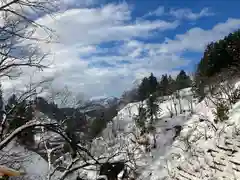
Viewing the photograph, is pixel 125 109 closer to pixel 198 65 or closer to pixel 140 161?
pixel 198 65

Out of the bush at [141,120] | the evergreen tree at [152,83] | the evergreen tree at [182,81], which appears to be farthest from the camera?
the evergreen tree at [152,83]

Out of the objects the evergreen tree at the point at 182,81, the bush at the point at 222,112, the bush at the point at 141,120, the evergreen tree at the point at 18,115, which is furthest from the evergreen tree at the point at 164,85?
the evergreen tree at the point at 18,115

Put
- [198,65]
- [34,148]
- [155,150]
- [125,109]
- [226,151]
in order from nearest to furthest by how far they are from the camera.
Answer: [34,148]
[226,151]
[155,150]
[198,65]
[125,109]

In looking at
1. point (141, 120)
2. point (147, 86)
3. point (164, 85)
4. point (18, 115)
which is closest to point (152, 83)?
point (147, 86)

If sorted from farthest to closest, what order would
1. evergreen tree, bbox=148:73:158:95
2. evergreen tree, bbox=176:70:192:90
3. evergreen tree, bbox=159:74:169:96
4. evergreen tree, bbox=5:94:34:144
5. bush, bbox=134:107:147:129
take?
evergreen tree, bbox=148:73:158:95
evergreen tree, bbox=159:74:169:96
evergreen tree, bbox=176:70:192:90
bush, bbox=134:107:147:129
evergreen tree, bbox=5:94:34:144

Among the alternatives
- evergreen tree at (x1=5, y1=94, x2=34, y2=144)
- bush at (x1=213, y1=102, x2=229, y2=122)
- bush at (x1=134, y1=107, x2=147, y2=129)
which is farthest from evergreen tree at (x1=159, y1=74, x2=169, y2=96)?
evergreen tree at (x1=5, y1=94, x2=34, y2=144)

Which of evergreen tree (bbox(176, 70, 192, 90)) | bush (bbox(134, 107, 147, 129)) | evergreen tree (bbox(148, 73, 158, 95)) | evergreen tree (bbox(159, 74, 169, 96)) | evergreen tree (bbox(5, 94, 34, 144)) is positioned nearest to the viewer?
evergreen tree (bbox(5, 94, 34, 144))

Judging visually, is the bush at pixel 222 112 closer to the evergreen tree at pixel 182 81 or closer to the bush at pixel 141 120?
the bush at pixel 141 120

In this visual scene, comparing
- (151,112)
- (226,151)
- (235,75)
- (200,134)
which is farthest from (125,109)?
(226,151)

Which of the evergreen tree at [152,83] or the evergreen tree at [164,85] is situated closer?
the evergreen tree at [164,85]

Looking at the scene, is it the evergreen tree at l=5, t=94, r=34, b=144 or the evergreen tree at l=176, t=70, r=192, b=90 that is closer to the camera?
the evergreen tree at l=5, t=94, r=34, b=144

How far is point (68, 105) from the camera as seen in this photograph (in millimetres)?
8359

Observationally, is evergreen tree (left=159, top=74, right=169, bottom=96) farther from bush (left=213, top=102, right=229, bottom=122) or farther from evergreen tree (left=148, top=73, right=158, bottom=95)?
bush (left=213, top=102, right=229, bottom=122)

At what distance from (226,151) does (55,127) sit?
9.02 m
